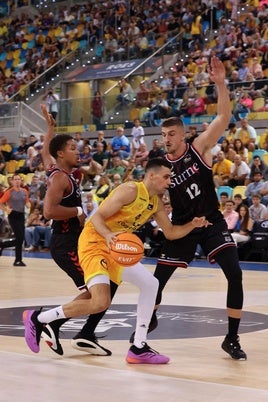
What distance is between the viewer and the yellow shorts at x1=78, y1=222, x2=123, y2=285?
664 cm

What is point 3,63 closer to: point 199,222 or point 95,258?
point 95,258

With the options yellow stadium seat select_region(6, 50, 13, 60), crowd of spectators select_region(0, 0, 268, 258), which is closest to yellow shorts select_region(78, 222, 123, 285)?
crowd of spectators select_region(0, 0, 268, 258)

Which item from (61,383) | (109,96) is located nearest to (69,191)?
(61,383)

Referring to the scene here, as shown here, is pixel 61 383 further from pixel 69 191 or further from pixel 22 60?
pixel 22 60

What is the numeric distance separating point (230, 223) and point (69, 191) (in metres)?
9.93

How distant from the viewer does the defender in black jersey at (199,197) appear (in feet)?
23.0

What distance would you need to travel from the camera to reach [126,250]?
616 centimetres

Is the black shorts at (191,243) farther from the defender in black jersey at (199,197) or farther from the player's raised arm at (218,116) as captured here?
the player's raised arm at (218,116)

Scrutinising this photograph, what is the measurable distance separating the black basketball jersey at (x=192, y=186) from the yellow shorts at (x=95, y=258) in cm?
80

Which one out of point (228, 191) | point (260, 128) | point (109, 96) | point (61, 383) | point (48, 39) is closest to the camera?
point (61, 383)

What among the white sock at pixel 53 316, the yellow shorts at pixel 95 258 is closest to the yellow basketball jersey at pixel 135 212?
the yellow shorts at pixel 95 258

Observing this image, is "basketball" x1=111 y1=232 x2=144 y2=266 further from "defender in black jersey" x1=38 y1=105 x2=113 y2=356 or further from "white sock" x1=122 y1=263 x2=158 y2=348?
"defender in black jersey" x1=38 y1=105 x2=113 y2=356

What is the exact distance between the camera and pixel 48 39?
112 feet

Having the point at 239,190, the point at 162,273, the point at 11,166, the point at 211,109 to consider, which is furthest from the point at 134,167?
the point at 162,273
